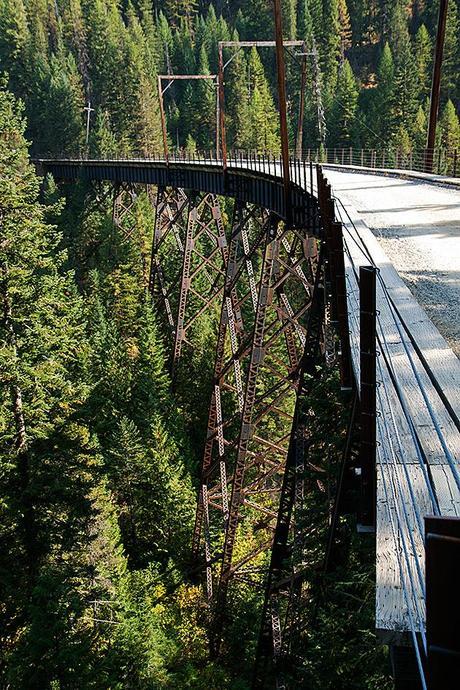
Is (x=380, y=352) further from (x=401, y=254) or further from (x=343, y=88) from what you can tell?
(x=343, y=88)

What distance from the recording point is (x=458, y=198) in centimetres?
1160

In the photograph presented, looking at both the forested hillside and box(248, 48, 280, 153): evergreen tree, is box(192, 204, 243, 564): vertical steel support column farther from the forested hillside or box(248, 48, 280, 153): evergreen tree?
box(248, 48, 280, 153): evergreen tree

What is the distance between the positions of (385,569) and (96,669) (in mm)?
10098

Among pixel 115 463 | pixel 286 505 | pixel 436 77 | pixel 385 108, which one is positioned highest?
pixel 385 108

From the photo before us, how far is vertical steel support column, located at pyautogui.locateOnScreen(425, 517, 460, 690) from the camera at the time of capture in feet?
3.52

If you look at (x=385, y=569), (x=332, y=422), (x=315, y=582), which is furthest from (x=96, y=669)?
(x=385, y=569)

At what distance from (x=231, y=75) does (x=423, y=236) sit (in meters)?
61.4

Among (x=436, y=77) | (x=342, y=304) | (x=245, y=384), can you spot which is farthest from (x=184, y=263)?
(x=342, y=304)

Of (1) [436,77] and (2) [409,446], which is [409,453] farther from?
(1) [436,77]

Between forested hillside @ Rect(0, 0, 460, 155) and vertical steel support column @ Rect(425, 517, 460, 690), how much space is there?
4807 cm

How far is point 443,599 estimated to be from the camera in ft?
3.58

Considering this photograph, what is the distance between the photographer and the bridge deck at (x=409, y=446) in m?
2.18

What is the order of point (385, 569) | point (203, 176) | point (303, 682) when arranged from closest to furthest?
1. point (385, 569)
2. point (303, 682)
3. point (203, 176)

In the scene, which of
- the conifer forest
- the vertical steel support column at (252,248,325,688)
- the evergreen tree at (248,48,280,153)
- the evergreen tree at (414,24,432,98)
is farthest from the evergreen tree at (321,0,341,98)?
the vertical steel support column at (252,248,325,688)
